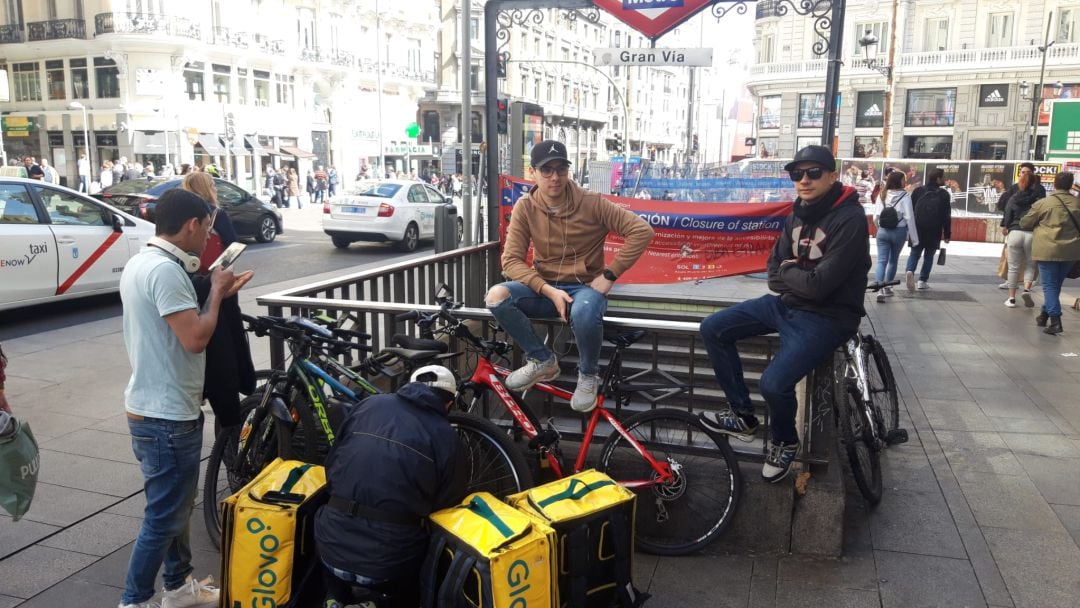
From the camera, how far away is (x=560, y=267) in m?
4.63

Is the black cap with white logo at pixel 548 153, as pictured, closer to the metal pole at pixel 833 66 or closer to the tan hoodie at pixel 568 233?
the tan hoodie at pixel 568 233

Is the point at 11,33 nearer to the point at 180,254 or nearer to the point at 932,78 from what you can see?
the point at 180,254

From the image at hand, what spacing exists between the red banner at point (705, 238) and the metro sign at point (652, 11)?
1.51 m

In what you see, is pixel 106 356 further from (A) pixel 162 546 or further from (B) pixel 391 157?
(B) pixel 391 157

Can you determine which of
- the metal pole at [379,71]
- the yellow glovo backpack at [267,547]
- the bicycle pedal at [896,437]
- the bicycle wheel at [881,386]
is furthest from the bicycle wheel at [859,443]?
the metal pole at [379,71]

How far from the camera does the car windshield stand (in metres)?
17.6

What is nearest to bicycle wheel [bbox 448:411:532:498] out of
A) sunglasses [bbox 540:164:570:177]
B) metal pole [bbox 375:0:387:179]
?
sunglasses [bbox 540:164:570:177]

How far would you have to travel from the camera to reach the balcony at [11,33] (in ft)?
131

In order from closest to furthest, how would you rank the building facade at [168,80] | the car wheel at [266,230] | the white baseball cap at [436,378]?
the white baseball cap at [436,378] → the car wheel at [266,230] → the building facade at [168,80]

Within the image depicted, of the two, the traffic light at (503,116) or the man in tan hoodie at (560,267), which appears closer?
the man in tan hoodie at (560,267)

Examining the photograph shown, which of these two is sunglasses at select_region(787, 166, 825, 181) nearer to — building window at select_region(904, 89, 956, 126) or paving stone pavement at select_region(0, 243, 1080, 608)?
paving stone pavement at select_region(0, 243, 1080, 608)

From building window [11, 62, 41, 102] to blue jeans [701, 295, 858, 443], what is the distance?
45430mm

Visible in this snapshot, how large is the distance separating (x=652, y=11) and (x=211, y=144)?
32.0 m

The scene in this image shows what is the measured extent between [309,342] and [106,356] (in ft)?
Result: 16.8
